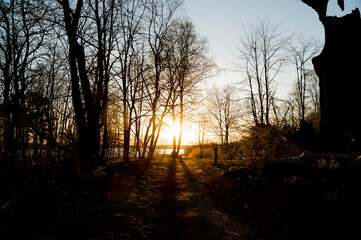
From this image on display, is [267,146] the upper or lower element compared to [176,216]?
upper

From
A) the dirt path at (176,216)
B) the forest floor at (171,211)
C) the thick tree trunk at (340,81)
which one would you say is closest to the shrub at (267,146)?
the thick tree trunk at (340,81)

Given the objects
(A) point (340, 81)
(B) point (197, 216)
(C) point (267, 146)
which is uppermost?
(A) point (340, 81)

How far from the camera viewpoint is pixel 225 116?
31359 millimetres

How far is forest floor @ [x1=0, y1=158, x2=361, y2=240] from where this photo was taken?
3162mm

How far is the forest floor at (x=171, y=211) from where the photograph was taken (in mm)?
3162

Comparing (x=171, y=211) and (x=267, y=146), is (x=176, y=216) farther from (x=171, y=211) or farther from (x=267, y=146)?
(x=267, y=146)

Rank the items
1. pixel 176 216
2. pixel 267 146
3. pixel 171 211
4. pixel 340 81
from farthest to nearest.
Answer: pixel 267 146, pixel 340 81, pixel 171 211, pixel 176 216

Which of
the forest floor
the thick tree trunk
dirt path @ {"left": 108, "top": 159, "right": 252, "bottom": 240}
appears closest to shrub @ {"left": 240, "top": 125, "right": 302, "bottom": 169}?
the thick tree trunk

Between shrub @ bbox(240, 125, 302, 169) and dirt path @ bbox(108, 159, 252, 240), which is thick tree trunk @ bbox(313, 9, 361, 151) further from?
dirt path @ bbox(108, 159, 252, 240)

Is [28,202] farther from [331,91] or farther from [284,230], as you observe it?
[331,91]

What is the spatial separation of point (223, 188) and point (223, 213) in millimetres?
2251

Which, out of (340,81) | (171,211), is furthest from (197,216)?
(340,81)

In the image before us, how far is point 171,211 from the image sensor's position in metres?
4.61

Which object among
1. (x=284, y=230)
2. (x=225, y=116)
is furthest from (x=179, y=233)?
(x=225, y=116)
